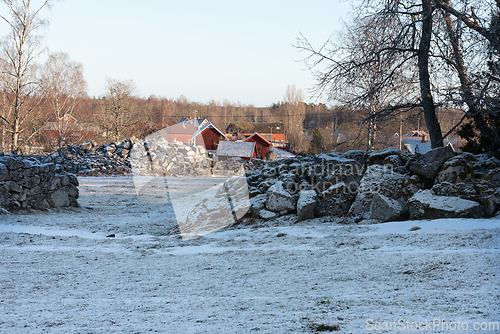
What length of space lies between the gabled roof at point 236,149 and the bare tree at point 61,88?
12918 mm

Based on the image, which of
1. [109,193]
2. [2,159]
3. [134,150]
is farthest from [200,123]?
[2,159]

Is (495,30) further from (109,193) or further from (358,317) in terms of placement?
(109,193)

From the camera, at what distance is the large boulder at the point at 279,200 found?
7438mm

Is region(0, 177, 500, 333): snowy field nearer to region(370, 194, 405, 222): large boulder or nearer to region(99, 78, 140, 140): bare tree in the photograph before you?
region(370, 194, 405, 222): large boulder

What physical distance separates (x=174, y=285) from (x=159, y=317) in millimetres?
1065

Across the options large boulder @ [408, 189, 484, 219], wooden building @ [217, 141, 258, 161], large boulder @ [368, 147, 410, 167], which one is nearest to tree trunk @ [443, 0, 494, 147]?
large boulder @ [368, 147, 410, 167]

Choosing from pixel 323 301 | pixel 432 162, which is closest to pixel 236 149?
pixel 432 162

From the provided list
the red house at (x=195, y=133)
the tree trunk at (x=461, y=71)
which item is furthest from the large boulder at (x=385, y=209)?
the red house at (x=195, y=133)

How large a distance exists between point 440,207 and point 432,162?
55.7 inches

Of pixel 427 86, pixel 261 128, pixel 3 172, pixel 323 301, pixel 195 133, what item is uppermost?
pixel 261 128

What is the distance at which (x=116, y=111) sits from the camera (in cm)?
3281

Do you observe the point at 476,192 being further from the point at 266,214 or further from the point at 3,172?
the point at 3,172

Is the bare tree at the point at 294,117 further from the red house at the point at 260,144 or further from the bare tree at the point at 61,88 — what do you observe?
the bare tree at the point at 61,88

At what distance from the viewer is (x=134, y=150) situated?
26422 mm
